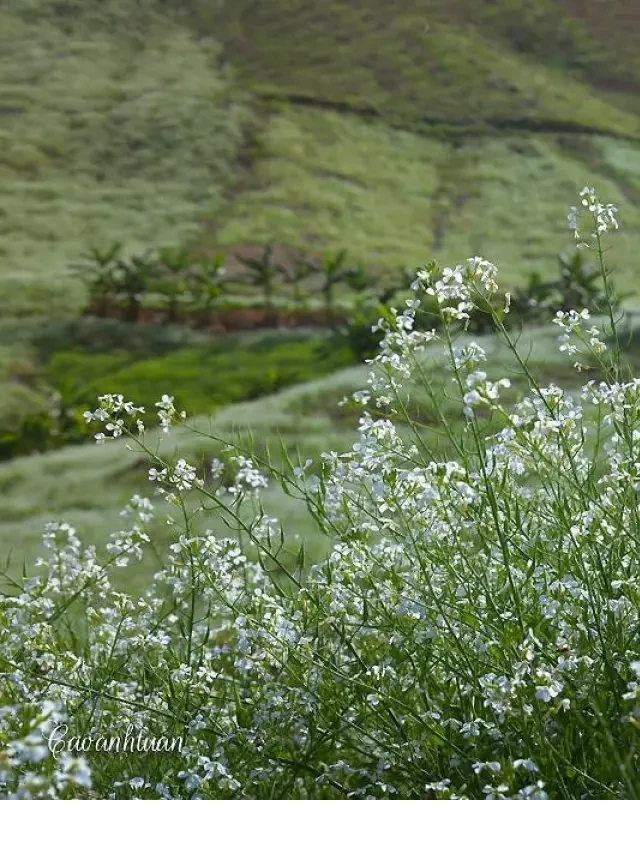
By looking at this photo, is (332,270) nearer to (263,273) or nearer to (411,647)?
(263,273)

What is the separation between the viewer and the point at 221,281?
3439mm

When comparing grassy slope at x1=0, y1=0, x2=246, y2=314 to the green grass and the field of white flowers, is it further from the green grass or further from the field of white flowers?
the field of white flowers

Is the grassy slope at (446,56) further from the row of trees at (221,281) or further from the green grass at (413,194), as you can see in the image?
the row of trees at (221,281)

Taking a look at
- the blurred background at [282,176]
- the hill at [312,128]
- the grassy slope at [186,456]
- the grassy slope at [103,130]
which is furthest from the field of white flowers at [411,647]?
the grassy slope at [103,130]

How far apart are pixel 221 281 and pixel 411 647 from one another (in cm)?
146

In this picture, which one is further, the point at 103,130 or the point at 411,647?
the point at 103,130

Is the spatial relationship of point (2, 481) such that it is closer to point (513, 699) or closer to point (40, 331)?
point (40, 331)

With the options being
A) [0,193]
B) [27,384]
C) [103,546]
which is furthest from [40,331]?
[103,546]

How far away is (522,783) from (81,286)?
6.38 feet

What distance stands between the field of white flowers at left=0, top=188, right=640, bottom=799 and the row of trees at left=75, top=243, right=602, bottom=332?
84 centimetres

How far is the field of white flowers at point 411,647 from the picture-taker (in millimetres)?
2164

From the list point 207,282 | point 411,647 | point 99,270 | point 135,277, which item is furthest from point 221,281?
point 411,647

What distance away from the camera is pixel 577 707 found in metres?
2.11

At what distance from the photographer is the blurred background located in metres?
3.38
